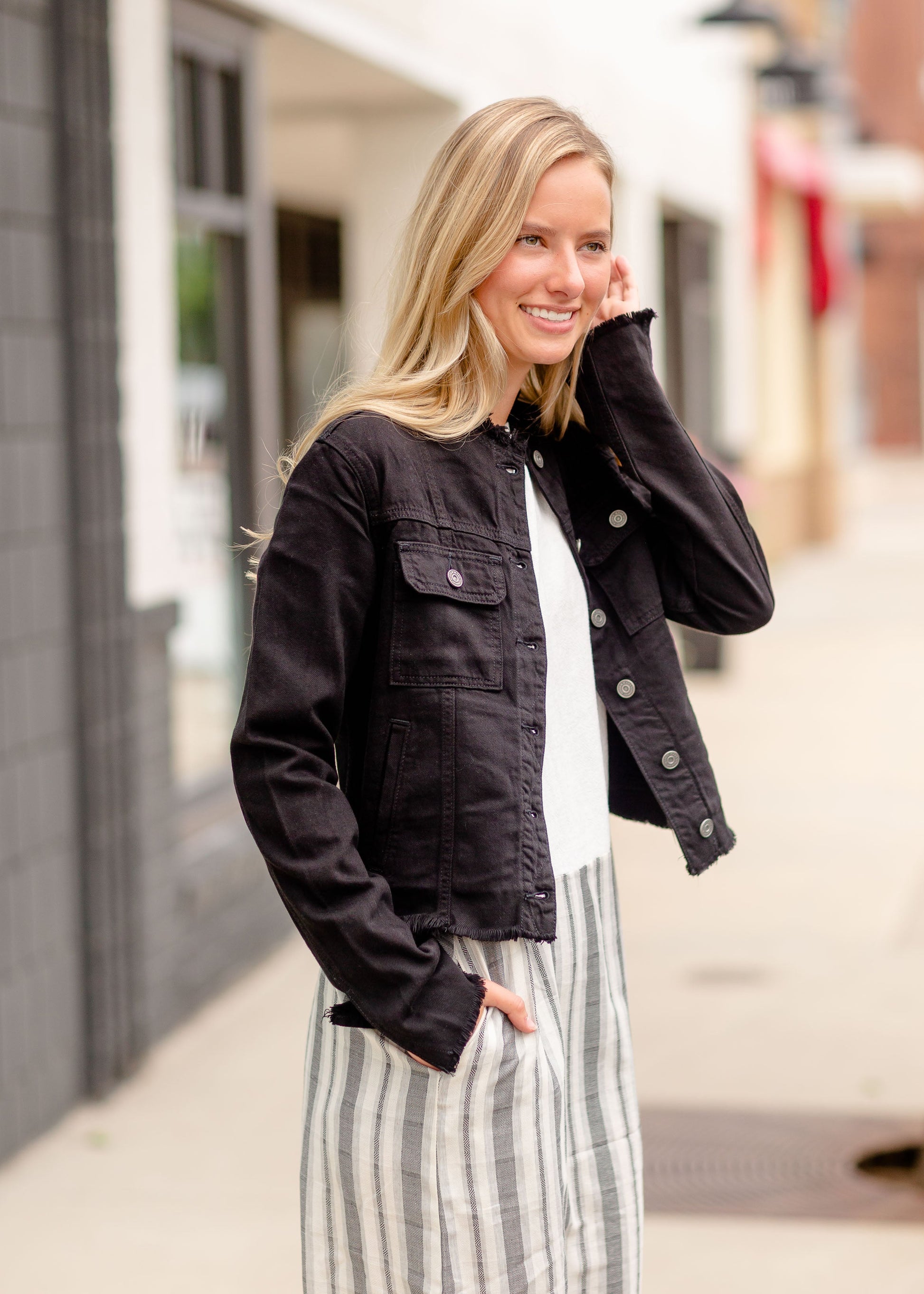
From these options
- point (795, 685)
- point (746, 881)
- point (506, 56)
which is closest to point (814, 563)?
point (795, 685)

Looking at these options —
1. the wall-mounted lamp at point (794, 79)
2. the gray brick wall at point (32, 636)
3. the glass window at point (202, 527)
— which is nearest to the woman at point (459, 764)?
the gray brick wall at point (32, 636)

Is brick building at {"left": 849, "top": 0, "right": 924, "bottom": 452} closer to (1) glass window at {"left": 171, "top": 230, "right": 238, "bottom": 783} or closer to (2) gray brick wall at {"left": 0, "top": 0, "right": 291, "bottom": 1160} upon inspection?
(1) glass window at {"left": 171, "top": 230, "right": 238, "bottom": 783}

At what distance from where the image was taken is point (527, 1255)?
210 cm

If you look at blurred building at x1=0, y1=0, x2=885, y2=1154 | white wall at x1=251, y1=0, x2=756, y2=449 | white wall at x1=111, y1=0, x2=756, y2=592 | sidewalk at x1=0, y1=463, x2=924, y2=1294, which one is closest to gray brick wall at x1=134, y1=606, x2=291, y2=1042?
blurred building at x1=0, y1=0, x2=885, y2=1154

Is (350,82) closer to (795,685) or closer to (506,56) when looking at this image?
(506,56)

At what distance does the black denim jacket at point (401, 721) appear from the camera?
197cm

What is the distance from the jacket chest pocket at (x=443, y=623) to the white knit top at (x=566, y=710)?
4.8 inches

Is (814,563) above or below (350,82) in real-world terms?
below

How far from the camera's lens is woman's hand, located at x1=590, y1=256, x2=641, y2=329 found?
236cm

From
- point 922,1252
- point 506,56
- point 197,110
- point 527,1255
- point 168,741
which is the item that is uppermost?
point 506,56

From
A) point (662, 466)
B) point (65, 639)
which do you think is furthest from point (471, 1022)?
point (65, 639)

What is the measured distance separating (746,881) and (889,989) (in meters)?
1.45

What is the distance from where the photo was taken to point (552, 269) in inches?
83.5

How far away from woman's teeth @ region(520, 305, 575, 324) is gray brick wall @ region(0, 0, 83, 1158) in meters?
2.26
